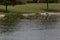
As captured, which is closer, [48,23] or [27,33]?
[27,33]

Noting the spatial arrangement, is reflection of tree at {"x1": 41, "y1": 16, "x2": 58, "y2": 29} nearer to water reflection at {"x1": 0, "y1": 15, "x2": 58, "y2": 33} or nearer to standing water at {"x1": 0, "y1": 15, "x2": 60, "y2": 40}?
water reflection at {"x1": 0, "y1": 15, "x2": 58, "y2": 33}

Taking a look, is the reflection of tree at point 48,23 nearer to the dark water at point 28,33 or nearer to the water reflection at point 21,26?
the water reflection at point 21,26

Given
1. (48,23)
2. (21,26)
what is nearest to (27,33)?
(21,26)

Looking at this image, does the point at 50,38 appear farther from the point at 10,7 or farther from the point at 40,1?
the point at 40,1

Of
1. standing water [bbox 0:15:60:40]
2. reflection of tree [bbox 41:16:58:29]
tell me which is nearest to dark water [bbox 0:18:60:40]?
standing water [bbox 0:15:60:40]

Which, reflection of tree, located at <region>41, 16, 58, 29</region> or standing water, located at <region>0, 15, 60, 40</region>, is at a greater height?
standing water, located at <region>0, 15, 60, 40</region>

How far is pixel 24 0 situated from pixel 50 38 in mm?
18921

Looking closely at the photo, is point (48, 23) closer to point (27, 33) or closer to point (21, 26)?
point (21, 26)

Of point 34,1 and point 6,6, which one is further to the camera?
point 34,1

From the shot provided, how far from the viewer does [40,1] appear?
23906 mm

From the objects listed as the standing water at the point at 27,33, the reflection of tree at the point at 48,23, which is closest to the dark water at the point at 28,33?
the standing water at the point at 27,33

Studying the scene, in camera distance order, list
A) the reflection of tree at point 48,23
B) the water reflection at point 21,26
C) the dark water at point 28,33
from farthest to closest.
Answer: the reflection of tree at point 48,23, the water reflection at point 21,26, the dark water at point 28,33

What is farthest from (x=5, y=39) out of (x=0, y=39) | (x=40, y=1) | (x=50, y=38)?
(x=40, y=1)

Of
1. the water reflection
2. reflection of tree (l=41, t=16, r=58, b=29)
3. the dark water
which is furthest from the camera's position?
reflection of tree (l=41, t=16, r=58, b=29)
